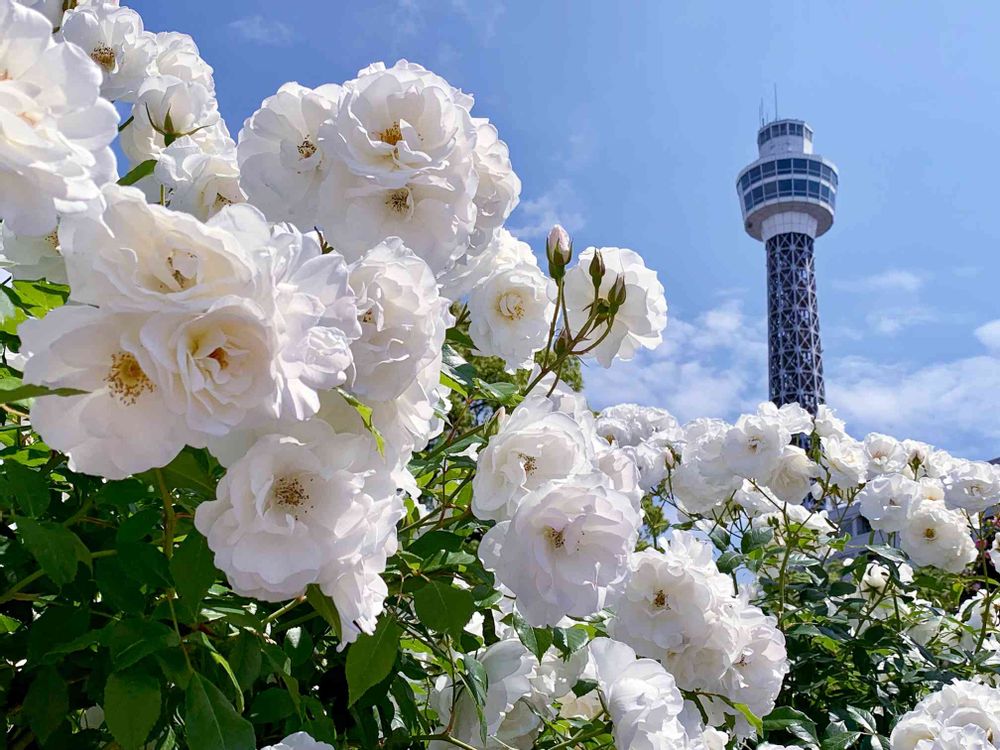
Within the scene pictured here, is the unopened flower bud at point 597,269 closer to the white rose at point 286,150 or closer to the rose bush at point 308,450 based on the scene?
the rose bush at point 308,450

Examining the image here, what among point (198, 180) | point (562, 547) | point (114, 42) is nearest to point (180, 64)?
point (114, 42)

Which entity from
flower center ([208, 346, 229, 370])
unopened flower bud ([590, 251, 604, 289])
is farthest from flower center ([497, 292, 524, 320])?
flower center ([208, 346, 229, 370])

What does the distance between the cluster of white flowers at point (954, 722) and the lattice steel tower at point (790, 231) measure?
3916 cm

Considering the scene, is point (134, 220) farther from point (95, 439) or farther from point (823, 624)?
point (823, 624)

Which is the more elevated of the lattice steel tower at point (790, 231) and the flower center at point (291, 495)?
the lattice steel tower at point (790, 231)

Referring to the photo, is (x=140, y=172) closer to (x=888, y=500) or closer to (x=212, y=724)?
(x=212, y=724)

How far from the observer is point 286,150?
2.98 ft

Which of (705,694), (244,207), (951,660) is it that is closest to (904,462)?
(951,660)

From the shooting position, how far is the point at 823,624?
2.20 m

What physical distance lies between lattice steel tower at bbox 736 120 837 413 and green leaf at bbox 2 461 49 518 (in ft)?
132

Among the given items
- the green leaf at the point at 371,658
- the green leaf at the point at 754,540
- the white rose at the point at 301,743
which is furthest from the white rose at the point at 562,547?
the green leaf at the point at 754,540

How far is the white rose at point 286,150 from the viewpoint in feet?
3.00

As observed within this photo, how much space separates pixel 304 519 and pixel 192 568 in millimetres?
149

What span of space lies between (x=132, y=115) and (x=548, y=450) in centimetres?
82
